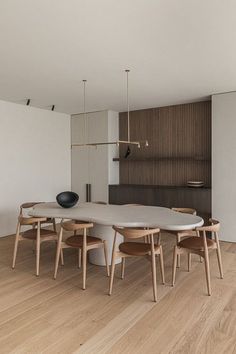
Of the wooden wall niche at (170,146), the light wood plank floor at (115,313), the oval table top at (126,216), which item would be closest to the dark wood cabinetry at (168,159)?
the wooden wall niche at (170,146)

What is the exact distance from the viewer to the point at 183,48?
3.13m

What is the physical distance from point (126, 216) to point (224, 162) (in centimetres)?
244

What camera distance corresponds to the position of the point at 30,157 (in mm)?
5969

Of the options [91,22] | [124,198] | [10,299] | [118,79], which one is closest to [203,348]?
[10,299]

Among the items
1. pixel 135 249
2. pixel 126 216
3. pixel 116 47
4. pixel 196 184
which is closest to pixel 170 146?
pixel 196 184

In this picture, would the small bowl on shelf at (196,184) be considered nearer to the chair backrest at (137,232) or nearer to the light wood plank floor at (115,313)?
the light wood plank floor at (115,313)

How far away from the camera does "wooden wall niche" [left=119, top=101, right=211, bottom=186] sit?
5.67m

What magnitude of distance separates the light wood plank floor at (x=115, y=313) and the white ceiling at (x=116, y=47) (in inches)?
102

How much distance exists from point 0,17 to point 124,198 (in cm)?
434

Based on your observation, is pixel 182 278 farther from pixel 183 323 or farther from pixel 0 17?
pixel 0 17

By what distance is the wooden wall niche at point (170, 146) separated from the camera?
5.67 m

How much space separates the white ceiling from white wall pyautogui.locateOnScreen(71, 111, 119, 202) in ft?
4.97

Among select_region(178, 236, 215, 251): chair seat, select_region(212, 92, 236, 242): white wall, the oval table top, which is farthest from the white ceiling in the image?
select_region(178, 236, 215, 251): chair seat

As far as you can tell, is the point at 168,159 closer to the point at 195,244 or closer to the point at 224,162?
the point at 224,162
